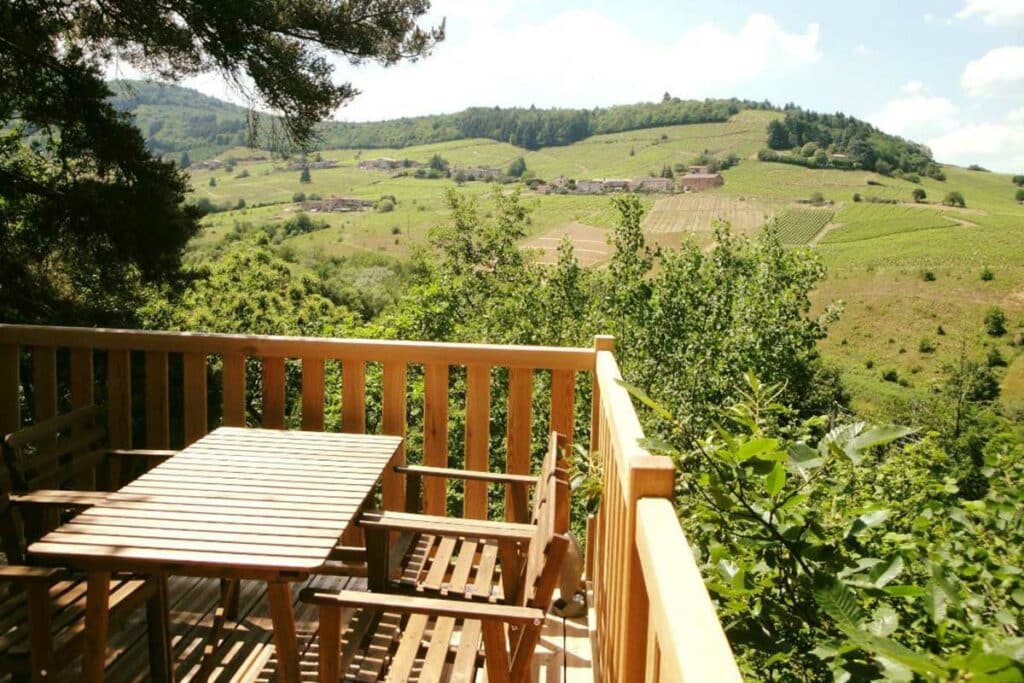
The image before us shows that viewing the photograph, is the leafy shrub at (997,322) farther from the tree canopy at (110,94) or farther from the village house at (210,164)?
the village house at (210,164)

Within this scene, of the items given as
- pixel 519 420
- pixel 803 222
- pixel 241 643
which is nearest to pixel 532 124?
pixel 803 222

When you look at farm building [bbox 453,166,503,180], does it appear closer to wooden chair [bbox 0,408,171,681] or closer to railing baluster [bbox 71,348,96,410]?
railing baluster [bbox 71,348,96,410]

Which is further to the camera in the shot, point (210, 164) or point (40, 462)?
point (210, 164)

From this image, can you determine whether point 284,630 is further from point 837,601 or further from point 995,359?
point 995,359

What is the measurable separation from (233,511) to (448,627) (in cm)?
71

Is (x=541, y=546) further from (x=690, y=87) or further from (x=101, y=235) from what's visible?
(x=690, y=87)

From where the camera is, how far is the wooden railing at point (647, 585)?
3.07 feet

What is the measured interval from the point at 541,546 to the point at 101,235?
949 centimetres

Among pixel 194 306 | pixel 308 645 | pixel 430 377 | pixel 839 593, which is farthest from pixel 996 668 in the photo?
pixel 194 306

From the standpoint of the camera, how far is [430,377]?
3426 mm

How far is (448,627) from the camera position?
2.42 metres

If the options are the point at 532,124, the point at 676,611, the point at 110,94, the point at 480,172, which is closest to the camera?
the point at 676,611

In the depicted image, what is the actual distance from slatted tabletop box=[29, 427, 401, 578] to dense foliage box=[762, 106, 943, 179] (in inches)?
1848

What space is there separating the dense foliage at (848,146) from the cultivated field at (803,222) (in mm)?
4225
